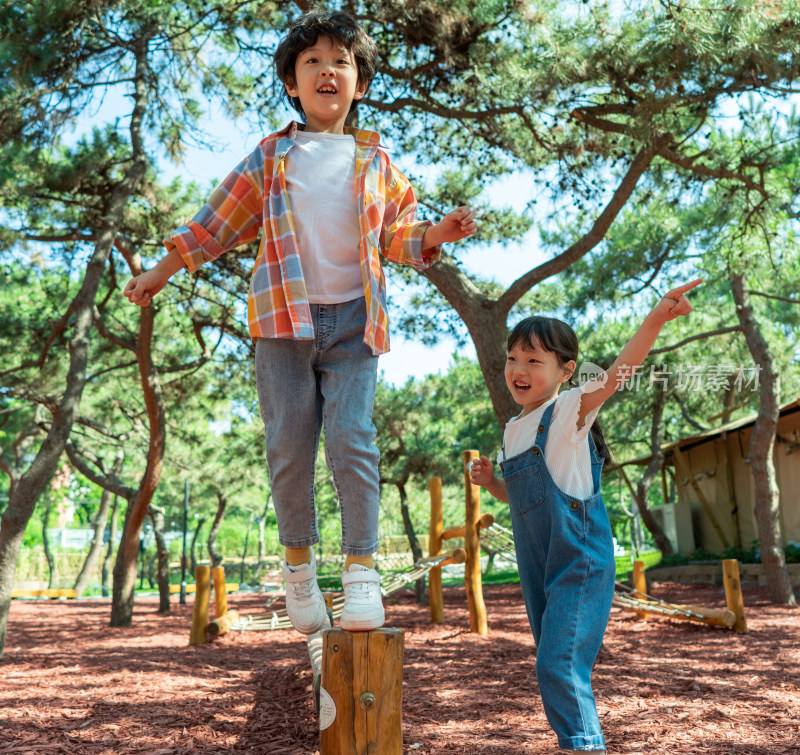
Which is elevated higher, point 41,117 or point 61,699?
point 41,117

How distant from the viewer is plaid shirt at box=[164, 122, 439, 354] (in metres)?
2.18

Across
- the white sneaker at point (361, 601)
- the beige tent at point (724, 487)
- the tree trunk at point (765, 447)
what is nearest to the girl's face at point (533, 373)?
the white sneaker at point (361, 601)

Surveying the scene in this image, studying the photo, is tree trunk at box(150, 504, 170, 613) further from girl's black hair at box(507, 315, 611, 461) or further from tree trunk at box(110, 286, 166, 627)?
girl's black hair at box(507, 315, 611, 461)

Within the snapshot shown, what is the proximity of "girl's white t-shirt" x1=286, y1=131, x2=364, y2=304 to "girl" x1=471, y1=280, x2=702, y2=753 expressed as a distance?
1.85 ft

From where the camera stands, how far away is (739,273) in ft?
28.6

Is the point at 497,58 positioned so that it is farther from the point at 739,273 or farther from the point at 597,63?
the point at 739,273

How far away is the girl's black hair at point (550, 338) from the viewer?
2.30 meters

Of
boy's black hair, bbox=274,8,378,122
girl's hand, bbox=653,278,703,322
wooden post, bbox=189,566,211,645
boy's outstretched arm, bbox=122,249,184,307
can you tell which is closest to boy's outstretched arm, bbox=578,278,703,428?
girl's hand, bbox=653,278,703,322

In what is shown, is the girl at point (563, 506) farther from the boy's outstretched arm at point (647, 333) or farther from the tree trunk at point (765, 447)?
the tree trunk at point (765, 447)

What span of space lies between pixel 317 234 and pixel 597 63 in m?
3.80

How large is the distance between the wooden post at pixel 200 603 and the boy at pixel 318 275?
5.52 metres

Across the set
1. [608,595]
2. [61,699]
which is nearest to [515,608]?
[61,699]

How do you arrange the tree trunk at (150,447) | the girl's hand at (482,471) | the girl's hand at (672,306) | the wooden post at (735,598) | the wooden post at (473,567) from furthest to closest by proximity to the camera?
the tree trunk at (150,447) → the wooden post at (473,567) → the wooden post at (735,598) → the girl's hand at (482,471) → the girl's hand at (672,306)

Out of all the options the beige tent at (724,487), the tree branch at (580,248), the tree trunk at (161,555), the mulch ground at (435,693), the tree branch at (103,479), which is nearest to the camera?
the mulch ground at (435,693)
